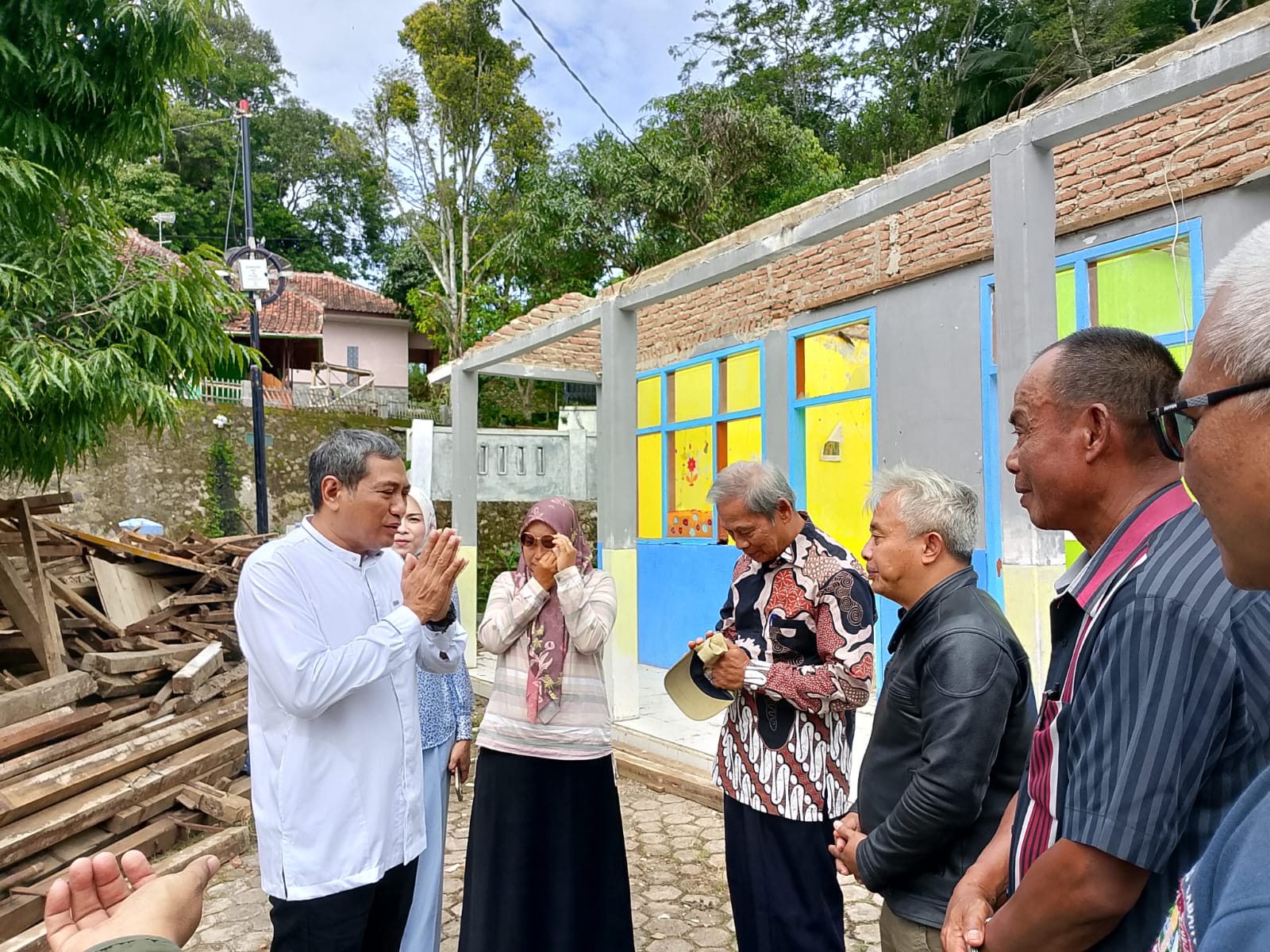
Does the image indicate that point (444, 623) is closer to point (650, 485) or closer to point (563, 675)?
point (563, 675)

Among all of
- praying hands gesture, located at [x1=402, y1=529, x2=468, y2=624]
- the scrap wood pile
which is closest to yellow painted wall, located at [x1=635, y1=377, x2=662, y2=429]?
the scrap wood pile

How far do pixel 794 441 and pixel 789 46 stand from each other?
16.9 m

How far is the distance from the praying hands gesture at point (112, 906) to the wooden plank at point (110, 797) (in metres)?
3.46

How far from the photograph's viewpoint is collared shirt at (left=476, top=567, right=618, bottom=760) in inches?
118

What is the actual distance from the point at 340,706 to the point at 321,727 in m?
0.07

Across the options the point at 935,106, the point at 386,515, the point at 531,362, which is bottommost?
the point at 386,515

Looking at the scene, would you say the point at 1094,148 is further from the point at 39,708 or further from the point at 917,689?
the point at 39,708

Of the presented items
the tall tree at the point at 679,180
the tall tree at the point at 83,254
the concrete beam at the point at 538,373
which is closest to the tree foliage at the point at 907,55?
the tall tree at the point at 679,180

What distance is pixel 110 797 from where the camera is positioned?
14.6 feet

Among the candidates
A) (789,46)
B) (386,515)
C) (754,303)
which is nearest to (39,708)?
(386,515)

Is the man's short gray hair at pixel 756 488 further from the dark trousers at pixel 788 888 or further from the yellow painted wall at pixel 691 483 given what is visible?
the yellow painted wall at pixel 691 483

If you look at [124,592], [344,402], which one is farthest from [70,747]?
[344,402]

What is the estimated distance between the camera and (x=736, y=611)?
285cm

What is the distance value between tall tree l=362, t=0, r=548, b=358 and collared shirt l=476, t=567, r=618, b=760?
19.5 metres
